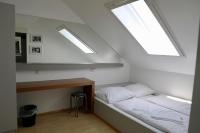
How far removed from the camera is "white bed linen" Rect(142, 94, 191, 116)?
2574mm

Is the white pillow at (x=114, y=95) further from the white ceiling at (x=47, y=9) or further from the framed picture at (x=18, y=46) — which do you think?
the framed picture at (x=18, y=46)

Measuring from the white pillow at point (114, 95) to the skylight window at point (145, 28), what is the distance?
94 cm

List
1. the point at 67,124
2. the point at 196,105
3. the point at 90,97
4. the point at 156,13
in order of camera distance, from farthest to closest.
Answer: the point at 90,97 → the point at 67,124 → the point at 156,13 → the point at 196,105

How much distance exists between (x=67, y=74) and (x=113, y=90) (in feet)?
3.32

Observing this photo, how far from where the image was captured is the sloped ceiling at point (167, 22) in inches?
71.0

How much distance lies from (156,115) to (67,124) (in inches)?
59.3

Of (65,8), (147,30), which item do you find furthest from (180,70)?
(65,8)

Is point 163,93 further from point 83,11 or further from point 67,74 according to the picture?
point 83,11

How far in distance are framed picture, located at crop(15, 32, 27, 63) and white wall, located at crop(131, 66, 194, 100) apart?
2640 mm

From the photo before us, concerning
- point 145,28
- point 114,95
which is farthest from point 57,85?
point 145,28

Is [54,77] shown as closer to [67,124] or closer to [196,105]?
[67,124]

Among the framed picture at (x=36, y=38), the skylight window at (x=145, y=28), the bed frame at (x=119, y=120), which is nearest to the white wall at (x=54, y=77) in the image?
the framed picture at (x=36, y=38)

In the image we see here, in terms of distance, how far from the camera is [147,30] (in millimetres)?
2697

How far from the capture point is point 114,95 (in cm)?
300
